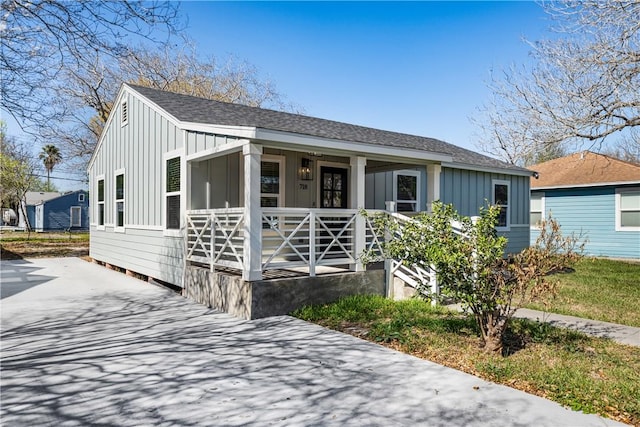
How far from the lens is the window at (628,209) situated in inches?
556

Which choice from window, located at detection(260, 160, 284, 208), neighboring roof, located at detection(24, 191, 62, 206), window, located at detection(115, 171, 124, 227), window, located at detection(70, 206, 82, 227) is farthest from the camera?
neighboring roof, located at detection(24, 191, 62, 206)

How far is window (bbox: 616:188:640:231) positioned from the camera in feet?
46.3

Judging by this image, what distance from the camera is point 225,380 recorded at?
3.77 metres

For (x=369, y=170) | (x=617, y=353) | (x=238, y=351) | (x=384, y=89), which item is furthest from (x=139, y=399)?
(x=384, y=89)

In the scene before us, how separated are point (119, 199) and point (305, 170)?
5.07 meters

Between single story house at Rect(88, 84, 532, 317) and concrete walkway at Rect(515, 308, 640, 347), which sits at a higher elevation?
single story house at Rect(88, 84, 532, 317)

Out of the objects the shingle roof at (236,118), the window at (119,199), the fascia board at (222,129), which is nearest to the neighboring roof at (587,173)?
the shingle roof at (236,118)

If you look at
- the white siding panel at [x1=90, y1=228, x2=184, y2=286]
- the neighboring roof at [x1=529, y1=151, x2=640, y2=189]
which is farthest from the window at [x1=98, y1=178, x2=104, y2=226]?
the neighboring roof at [x1=529, y1=151, x2=640, y2=189]

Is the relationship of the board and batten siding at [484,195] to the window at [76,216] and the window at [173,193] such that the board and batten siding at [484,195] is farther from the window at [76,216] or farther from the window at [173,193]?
the window at [76,216]

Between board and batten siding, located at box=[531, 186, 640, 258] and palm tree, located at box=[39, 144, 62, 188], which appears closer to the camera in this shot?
board and batten siding, located at box=[531, 186, 640, 258]

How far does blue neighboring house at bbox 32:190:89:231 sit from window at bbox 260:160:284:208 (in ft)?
108

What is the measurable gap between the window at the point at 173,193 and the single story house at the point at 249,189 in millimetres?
21

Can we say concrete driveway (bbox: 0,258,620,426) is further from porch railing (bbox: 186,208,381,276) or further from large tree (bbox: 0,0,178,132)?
large tree (bbox: 0,0,178,132)

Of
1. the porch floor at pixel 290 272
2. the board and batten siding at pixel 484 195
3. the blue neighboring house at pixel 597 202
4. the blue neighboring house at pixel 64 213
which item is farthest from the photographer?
the blue neighboring house at pixel 64 213
